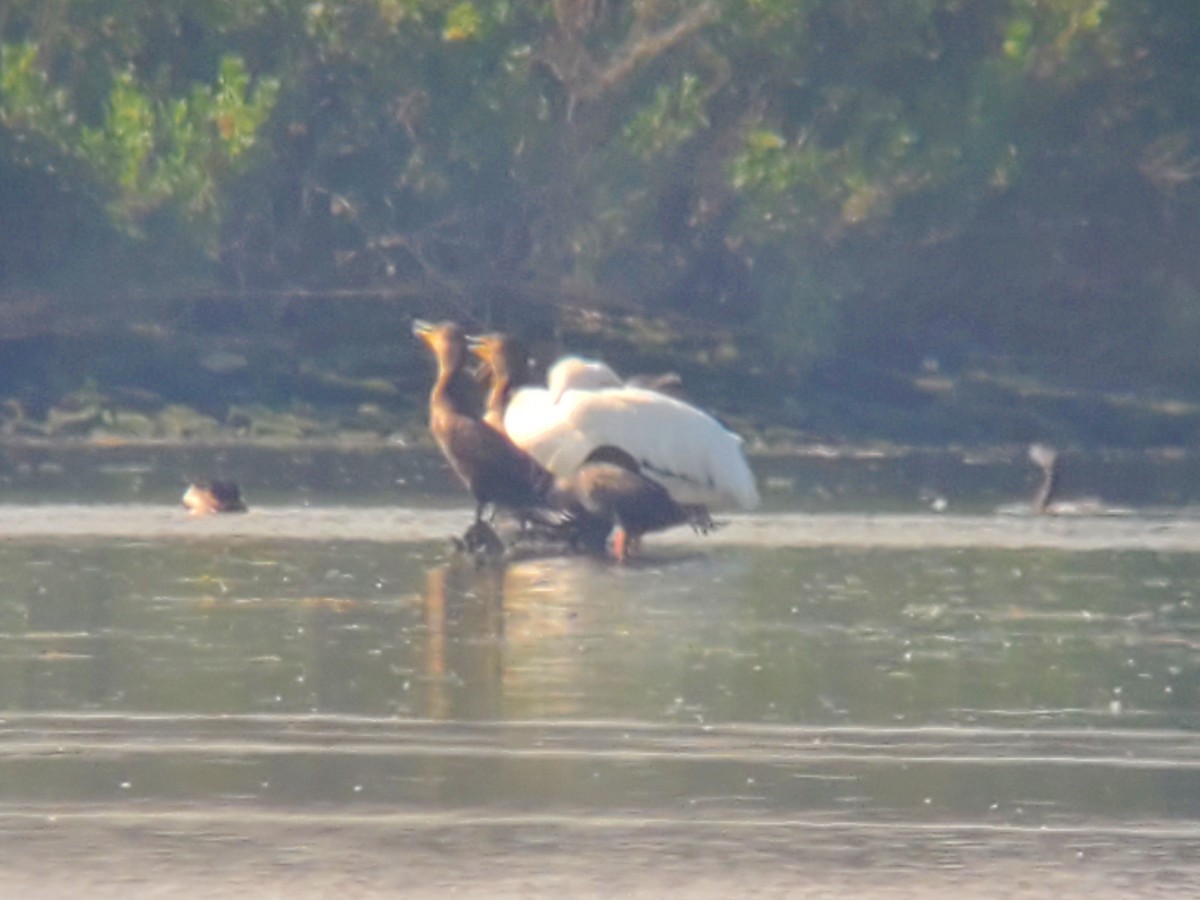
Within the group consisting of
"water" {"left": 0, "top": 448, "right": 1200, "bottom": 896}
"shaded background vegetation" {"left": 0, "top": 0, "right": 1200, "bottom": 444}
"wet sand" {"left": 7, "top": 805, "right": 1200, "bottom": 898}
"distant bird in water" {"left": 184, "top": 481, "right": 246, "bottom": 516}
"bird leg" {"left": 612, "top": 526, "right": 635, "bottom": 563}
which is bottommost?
"wet sand" {"left": 7, "top": 805, "right": 1200, "bottom": 898}

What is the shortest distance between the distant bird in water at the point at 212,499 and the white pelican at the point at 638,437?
1.72 meters

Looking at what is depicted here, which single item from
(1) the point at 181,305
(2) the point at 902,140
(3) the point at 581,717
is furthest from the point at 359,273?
(3) the point at 581,717

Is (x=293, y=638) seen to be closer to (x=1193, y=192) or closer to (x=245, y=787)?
(x=245, y=787)

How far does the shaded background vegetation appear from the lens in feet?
96.9

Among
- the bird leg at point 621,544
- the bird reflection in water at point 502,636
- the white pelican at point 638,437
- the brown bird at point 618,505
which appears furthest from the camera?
the white pelican at point 638,437

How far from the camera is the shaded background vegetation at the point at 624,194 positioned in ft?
96.9

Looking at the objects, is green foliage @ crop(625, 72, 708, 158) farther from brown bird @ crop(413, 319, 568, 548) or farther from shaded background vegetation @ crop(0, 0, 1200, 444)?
brown bird @ crop(413, 319, 568, 548)

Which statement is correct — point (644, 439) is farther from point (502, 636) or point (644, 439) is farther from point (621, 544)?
point (502, 636)

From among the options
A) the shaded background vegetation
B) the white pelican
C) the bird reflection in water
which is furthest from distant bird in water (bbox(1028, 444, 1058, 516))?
the shaded background vegetation

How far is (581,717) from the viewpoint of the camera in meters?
9.66

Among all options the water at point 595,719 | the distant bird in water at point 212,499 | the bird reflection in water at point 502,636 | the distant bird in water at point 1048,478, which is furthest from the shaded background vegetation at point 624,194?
the bird reflection in water at point 502,636

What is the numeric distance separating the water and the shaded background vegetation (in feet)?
45.4

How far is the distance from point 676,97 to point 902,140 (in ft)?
7.46

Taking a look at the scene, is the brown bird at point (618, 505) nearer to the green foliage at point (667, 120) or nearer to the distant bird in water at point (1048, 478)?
the distant bird in water at point (1048, 478)
